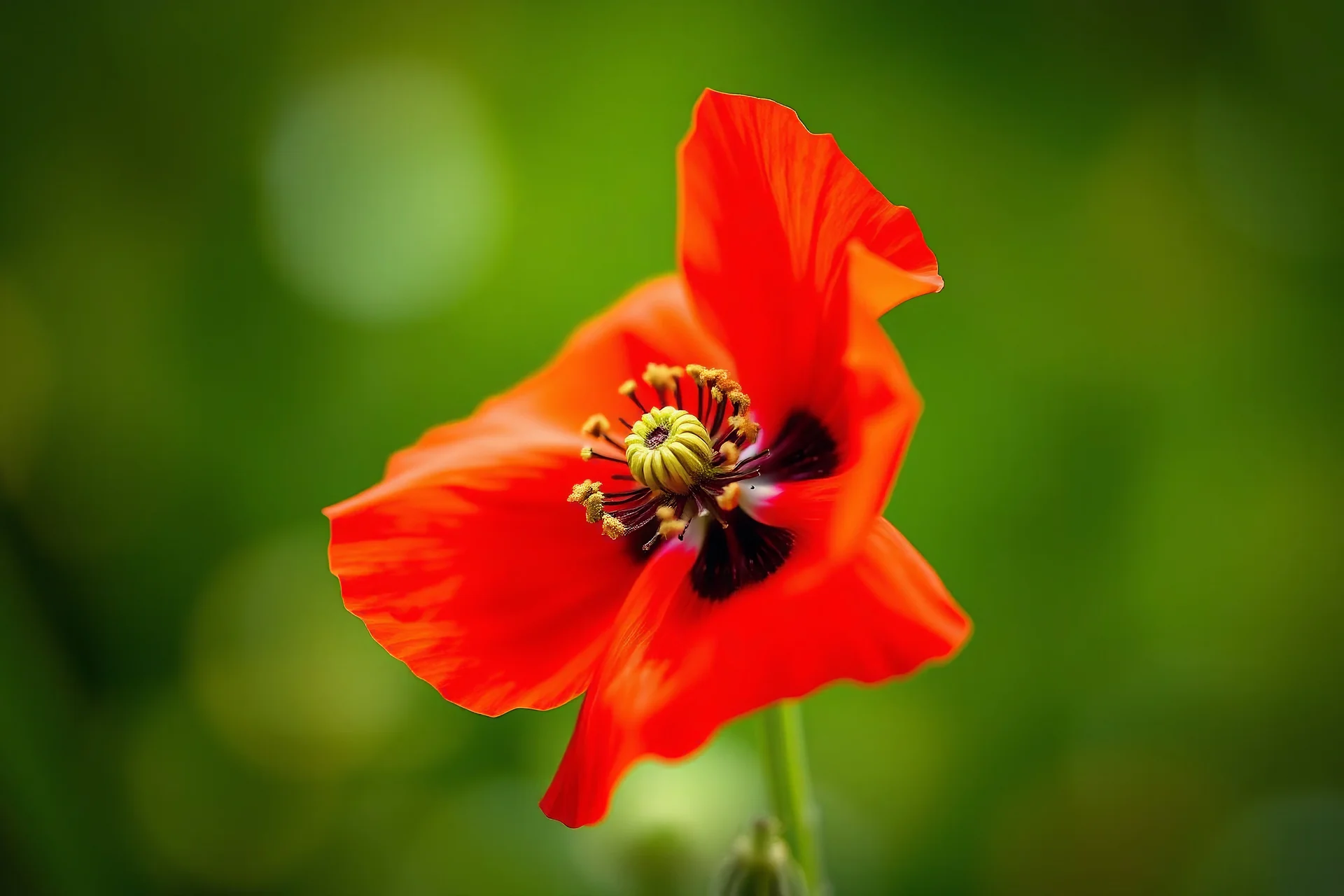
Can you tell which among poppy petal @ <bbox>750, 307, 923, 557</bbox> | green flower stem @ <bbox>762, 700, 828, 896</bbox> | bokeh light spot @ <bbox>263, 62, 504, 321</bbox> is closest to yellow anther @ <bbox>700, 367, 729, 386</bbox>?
poppy petal @ <bbox>750, 307, 923, 557</bbox>

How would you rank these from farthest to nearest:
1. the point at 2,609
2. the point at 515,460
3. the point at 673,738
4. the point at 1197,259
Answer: the point at 1197,259
the point at 2,609
the point at 515,460
the point at 673,738

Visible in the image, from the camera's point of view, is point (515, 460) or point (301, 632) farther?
point (301, 632)

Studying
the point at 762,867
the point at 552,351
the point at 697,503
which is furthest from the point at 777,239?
the point at 552,351

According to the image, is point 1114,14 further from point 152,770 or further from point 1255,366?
point 152,770

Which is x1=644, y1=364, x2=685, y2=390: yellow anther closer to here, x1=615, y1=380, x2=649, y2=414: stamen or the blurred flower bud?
x1=615, y1=380, x2=649, y2=414: stamen

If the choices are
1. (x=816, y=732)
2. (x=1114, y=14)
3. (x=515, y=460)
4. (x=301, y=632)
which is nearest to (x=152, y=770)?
(x=301, y=632)

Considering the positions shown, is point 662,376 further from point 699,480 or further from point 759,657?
point 759,657

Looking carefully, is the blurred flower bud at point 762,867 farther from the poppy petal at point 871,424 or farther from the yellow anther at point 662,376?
the yellow anther at point 662,376
